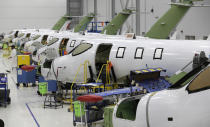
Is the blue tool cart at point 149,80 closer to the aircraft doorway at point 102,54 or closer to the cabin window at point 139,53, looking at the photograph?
the cabin window at point 139,53

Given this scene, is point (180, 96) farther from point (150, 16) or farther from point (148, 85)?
point (150, 16)

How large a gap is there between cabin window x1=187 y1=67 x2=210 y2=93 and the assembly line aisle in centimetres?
823

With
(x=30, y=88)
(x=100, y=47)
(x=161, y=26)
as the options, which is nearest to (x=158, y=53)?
(x=100, y=47)

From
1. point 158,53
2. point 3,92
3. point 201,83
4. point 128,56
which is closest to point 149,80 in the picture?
point 158,53

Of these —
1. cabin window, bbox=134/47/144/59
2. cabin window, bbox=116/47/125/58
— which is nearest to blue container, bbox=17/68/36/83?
cabin window, bbox=116/47/125/58

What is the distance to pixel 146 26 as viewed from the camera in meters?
38.8

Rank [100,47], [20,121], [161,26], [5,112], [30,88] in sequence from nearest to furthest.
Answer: [20,121] → [5,112] → [100,47] → [161,26] → [30,88]

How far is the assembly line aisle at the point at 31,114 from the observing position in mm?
14352

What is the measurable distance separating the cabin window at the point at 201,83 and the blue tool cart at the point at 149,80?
632cm

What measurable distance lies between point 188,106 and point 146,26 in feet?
109

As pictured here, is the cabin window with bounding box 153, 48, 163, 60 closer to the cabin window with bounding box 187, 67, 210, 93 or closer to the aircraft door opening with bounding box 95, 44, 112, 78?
the aircraft door opening with bounding box 95, 44, 112, 78

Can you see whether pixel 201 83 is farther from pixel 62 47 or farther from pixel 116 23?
pixel 116 23

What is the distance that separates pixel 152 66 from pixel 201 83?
29.0ft

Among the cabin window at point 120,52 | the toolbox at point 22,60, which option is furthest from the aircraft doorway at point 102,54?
the toolbox at point 22,60
